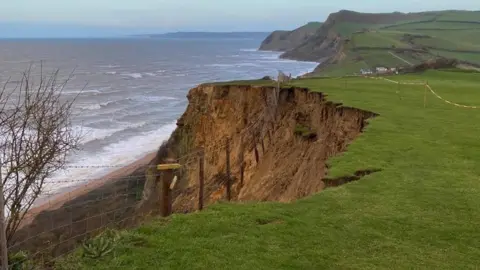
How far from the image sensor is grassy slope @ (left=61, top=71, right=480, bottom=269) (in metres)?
8.00

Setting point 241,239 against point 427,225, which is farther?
point 427,225

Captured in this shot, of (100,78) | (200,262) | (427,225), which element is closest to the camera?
(200,262)

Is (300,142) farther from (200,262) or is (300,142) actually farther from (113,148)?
(113,148)

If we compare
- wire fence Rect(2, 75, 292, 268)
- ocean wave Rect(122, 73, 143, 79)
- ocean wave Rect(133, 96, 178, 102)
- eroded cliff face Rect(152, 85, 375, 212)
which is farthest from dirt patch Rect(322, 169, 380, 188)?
ocean wave Rect(122, 73, 143, 79)

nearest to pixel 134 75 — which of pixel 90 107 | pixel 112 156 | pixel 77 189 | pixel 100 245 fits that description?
pixel 90 107

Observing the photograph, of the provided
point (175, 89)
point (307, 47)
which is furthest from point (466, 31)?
point (175, 89)

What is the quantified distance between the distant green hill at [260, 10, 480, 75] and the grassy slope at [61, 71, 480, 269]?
2188 inches

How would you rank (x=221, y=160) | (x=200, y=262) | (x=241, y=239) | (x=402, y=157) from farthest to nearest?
1. (x=221, y=160)
2. (x=402, y=157)
3. (x=241, y=239)
4. (x=200, y=262)

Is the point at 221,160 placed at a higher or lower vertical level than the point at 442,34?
lower

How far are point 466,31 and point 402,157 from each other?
12371 centimetres

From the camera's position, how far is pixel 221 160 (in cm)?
2712

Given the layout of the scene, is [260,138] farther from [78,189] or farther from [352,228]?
[352,228]

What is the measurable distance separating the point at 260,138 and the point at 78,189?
13.5 meters

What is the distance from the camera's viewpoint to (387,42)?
92938 mm
